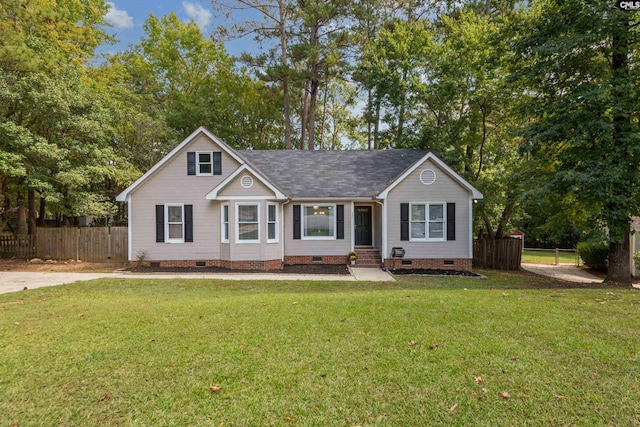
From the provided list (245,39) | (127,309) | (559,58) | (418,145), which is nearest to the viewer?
(127,309)

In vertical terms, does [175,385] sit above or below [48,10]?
below

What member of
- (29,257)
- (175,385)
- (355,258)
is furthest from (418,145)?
(29,257)

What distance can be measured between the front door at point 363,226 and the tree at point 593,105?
7027mm

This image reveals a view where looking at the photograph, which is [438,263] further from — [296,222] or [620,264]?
[296,222]

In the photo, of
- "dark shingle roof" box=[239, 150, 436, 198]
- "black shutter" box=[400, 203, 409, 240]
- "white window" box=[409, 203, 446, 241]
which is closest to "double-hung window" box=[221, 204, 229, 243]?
"dark shingle roof" box=[239, 150, 436, 198]

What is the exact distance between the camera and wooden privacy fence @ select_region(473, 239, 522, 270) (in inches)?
613

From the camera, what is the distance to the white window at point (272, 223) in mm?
13461

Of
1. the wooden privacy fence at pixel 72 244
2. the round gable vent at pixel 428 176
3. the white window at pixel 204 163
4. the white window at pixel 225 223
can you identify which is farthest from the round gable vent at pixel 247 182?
the round gable vent at pixel 428 176

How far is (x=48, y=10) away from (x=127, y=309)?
65.9ft

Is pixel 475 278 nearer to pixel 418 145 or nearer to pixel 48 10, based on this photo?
pixel 418 145

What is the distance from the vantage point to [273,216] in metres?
13.7

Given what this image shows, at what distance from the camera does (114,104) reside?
57.5 ft
